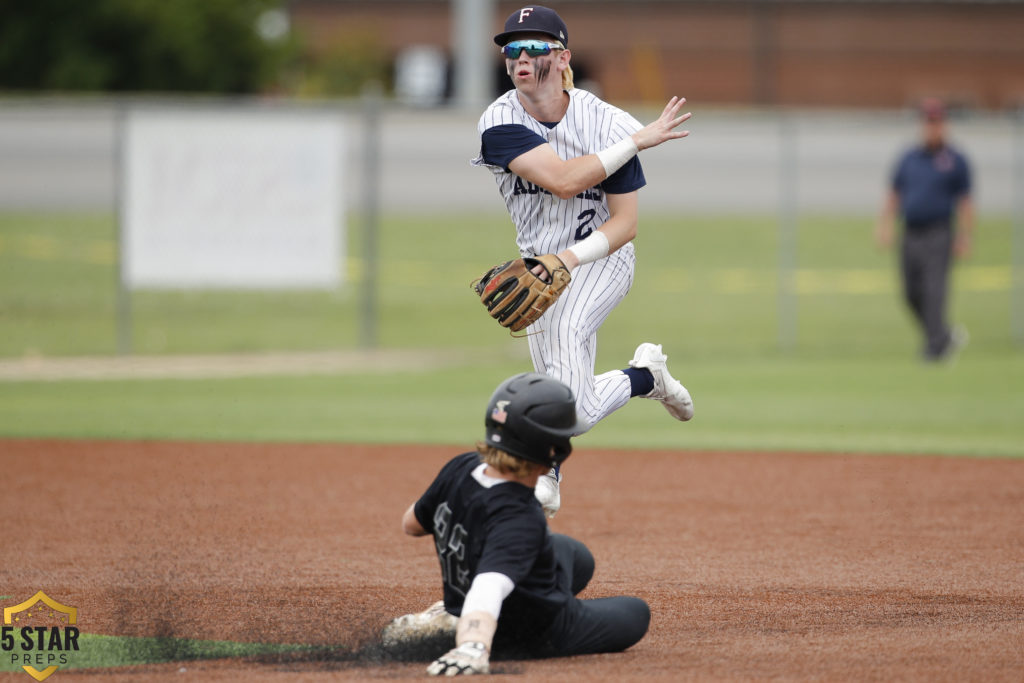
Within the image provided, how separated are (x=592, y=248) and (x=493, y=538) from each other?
1.76 m

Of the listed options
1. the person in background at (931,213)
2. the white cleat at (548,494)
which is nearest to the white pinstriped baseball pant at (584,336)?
the white cleat at (548,494)

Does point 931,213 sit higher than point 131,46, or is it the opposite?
point 131,46

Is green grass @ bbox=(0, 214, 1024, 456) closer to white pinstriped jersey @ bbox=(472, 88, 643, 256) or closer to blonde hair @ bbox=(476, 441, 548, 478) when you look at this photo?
white pinstriped jersey @ bbox=(472, 88, 643, 256)

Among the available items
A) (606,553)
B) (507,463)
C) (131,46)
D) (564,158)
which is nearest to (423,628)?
(507,463)

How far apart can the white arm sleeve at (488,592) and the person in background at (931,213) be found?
33.8 ft

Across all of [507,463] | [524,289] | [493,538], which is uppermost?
[524,289]

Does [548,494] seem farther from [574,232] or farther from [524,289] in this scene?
[574,232]

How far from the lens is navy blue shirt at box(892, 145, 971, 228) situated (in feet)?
44.7

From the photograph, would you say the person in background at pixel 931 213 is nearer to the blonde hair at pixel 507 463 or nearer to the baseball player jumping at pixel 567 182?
the baseball player jumping at pixel 567 182

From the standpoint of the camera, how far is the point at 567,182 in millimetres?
5582

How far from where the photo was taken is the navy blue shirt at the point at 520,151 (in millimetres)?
5676

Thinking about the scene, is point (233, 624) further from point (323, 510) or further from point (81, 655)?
point (323, 510)

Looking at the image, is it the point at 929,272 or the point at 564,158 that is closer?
the point at 564,158

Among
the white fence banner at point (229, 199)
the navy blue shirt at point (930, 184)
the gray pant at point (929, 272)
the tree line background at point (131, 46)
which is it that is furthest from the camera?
the tree line background at point (131, 46)
